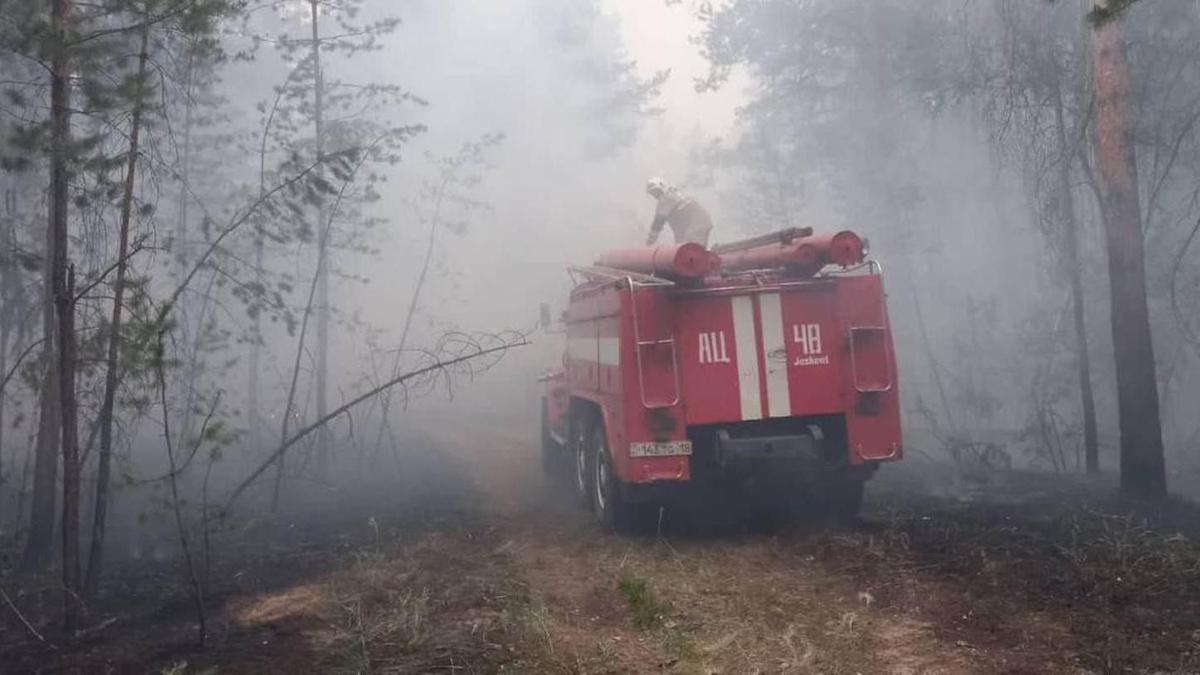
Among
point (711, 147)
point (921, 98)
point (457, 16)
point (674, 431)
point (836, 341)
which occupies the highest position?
point (457, 16)

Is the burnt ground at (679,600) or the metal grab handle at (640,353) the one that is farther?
the metal grab handle at (640,353)

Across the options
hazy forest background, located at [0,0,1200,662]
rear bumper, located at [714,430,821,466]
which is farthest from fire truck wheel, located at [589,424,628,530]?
hazy forest background, located at [0,0,1200,662]

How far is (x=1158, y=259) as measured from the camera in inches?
Result: 559

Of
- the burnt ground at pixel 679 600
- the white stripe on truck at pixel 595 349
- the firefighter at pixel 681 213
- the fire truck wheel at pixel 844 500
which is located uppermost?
the firefighter at pixel 681 213

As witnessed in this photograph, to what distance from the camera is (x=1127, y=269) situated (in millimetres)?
9625

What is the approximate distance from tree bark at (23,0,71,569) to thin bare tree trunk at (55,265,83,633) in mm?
271

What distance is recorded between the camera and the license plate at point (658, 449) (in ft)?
24.3

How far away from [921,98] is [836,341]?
9.63m

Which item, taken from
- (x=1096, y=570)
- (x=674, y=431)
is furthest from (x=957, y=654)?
(x=674, y=431)

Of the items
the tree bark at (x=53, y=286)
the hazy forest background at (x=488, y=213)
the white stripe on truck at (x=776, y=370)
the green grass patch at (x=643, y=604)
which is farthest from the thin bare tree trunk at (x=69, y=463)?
the white stripe on truck at (x=776, y=370)

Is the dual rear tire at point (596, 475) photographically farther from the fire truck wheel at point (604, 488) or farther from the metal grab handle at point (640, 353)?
the metal grab handle at point (640, 353)

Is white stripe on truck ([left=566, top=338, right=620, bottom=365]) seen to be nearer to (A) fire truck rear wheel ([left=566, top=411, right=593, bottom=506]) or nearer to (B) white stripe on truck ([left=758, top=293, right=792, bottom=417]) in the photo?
(A) fire truck rear wheel ([left=566, top=411, right=593, bottom=506])

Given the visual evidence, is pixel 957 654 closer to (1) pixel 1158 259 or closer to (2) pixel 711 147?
(1) pixel 1158 259

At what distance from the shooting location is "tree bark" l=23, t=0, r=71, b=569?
6.20 m
